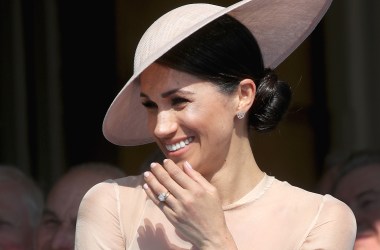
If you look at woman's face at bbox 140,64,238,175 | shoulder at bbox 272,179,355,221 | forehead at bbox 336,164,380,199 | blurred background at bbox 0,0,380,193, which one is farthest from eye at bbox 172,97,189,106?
blurred background at bbox 0,0,380,193

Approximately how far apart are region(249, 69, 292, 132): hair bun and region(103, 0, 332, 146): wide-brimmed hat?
0.08 meters

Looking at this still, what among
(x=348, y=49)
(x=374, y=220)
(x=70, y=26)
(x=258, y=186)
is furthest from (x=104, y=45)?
(x=258, y=186)

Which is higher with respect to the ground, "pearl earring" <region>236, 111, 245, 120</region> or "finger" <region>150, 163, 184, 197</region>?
"pearl earring" <region>236, 111, 245, 120</region>

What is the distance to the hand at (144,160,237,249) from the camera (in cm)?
287

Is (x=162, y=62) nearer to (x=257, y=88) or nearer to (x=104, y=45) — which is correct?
(x=257, y=88)

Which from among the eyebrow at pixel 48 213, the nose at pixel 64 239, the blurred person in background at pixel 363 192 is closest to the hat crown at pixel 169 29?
the blurred person in background at pixel 363 192

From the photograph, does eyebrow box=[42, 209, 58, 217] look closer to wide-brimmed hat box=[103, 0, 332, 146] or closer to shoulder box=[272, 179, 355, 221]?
wide-brimmed hat box=[103, 0, 332, 146]

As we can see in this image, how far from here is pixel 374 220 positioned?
4.32 metres

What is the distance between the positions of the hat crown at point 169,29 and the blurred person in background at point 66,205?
1724mm

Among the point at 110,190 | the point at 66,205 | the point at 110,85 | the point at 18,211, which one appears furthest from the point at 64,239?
the point at 110,190

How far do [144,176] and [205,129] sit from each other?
18 centimetres

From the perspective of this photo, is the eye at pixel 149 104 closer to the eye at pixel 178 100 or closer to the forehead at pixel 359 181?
the eye at pixel 178 100

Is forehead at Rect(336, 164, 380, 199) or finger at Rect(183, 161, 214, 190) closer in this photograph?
finger at Rect(183, 161, 214, 190)

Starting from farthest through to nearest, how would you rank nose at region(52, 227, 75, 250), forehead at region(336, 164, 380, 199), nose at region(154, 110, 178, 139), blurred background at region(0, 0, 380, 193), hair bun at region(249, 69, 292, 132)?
blurred background at region(0, 0, 380, 193) < nose at region(52, 227, 75, 250) < forehead at region(336, 164, 380, 199) < hair bun at region(249, 69, 292, 132) < nose at region(154, 110, 178, 139)
